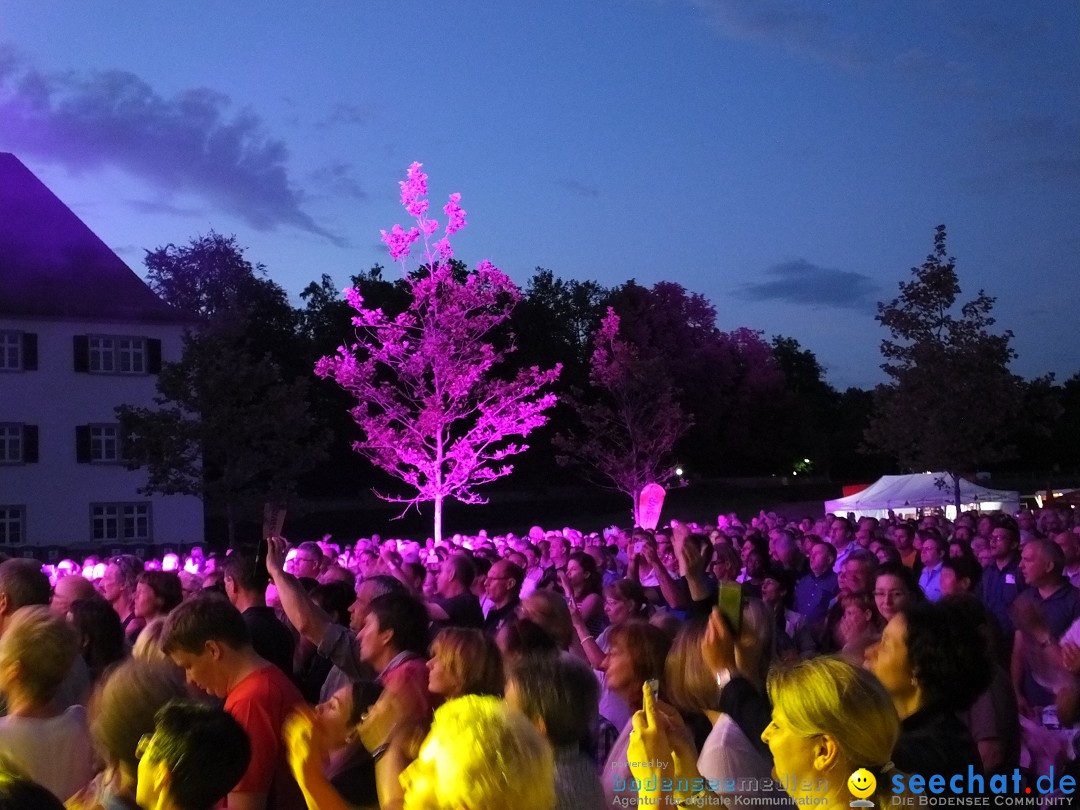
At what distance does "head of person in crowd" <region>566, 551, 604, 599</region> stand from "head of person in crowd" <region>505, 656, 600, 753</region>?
4.47m

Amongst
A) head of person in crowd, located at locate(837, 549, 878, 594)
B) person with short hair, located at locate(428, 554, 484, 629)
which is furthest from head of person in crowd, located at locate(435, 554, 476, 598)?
head of person in crowd, located at locate(837, 549, 878, 594)

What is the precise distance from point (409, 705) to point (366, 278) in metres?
54.4

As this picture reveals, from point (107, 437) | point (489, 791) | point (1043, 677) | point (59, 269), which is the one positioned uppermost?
point (59, 269)

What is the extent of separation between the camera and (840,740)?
2.87 m

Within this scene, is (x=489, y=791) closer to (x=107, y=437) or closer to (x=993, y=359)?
(x=993, y=359)

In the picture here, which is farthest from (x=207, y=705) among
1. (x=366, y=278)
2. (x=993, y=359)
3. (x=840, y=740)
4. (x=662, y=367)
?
(x=366, y=278)

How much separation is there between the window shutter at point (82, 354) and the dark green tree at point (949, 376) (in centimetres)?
2436

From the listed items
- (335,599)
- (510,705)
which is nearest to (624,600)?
(335,599)

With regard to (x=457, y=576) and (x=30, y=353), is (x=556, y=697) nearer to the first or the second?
(x=457, y=576)

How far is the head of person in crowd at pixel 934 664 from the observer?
3.92 meters

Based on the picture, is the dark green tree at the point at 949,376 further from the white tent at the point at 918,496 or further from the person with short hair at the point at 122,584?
the person with short hair at the point at 122,584

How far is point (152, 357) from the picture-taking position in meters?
38.2

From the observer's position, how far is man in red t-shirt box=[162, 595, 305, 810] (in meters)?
3.81

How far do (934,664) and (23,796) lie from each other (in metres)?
2.93
